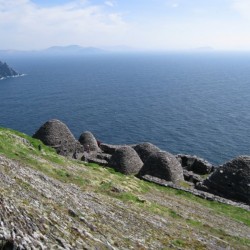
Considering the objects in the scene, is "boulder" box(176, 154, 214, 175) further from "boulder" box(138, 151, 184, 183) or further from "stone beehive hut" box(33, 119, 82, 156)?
"stone beehive hut" box(33, 119, 82, 156)

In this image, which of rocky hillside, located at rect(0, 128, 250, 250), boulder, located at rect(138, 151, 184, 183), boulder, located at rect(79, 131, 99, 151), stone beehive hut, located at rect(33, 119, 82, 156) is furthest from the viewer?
boulder, located at rect(79, 131, 99, 151)

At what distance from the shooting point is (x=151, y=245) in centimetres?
1684

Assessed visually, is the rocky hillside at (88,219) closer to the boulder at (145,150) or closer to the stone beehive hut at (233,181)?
the stone beehive hut at (233,181)

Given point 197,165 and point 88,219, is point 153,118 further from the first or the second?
point 88,219

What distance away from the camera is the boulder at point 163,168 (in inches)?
1941

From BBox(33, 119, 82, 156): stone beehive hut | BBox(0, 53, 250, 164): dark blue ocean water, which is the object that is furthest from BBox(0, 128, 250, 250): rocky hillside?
BBox(0, 53, 250, 164): dark blue ocean water

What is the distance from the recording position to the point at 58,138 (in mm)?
59750

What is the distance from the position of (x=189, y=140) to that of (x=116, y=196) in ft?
303

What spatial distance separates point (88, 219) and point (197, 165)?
46.5 m

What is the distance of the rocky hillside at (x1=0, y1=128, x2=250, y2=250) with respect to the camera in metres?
13.3

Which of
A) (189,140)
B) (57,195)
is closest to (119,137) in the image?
(189,140)

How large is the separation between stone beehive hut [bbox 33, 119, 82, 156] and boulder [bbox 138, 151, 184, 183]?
47.7 ft

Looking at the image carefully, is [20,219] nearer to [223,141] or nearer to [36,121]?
[223,141]

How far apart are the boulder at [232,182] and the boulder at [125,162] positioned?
34.1ft
